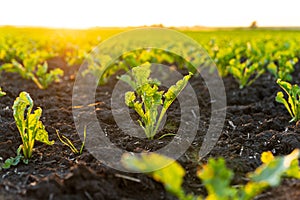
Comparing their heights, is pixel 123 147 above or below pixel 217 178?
below

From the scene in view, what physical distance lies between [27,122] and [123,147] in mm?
865

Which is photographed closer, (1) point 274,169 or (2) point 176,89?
(1) point 274,169

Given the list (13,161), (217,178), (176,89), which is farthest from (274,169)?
(13,161)

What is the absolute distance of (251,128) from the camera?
429 cm

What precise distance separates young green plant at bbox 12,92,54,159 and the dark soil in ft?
0.51

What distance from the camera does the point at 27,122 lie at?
10.7ft

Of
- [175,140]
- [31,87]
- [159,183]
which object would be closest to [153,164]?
[159,183]

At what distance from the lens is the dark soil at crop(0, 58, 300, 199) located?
2561mm

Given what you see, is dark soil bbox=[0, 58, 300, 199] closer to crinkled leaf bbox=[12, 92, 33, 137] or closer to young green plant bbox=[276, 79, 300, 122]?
young green plant bbox=[276, 79, 300, 122]

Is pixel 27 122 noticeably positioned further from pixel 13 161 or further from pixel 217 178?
pixel 217 178

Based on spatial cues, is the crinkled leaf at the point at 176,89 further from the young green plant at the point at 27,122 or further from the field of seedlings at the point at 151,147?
the young green plant at the point at 27,122

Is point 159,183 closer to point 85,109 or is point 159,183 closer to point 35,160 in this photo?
point 35,160

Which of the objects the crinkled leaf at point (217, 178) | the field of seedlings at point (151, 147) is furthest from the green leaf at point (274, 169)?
the crinkled leaf at point (217, 178)

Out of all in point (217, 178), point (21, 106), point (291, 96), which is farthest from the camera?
point (291, 96)
